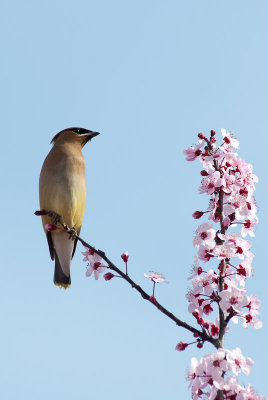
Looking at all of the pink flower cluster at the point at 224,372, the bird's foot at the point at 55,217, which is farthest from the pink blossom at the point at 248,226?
the bird's foot at the point at 55,217

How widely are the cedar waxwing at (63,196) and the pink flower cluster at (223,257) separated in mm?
3086

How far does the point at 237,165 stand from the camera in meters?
4.05

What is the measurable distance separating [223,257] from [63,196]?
11.8ft

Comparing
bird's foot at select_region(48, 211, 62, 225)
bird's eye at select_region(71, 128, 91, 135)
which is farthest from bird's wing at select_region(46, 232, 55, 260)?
bird's eye at select_region(71, 128, 91, 135)

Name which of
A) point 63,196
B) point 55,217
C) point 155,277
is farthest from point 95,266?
point 63,196

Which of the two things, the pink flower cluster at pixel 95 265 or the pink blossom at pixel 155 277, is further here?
the pink flower cluster at pixel 95 265

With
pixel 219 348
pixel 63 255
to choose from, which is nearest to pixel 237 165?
pixel 219 348

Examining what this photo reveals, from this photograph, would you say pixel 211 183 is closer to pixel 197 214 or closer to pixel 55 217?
pixel 197 214

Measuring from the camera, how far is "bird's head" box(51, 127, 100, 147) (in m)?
8.03

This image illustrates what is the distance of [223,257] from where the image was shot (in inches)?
144

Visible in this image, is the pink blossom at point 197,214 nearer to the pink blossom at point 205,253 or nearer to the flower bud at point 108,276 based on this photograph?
the pink blossom at point 205,253

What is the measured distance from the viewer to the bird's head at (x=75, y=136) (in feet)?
26.3

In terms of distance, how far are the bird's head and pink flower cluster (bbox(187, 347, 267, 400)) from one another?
16.6 feet

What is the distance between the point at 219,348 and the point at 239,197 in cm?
106
